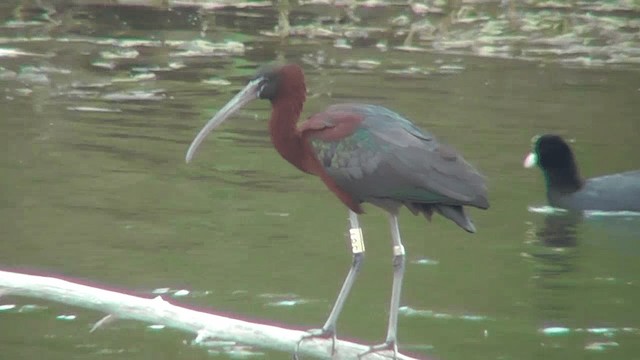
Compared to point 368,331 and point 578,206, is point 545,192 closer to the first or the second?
point 578,206

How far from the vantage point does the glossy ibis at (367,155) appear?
6402mm

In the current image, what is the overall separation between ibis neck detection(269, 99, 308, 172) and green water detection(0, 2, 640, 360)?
2.01 meters

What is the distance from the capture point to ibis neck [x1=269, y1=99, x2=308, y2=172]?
6543 mm

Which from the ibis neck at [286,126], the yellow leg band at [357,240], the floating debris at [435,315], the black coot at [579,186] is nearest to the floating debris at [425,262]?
the floating debris at [435,315]

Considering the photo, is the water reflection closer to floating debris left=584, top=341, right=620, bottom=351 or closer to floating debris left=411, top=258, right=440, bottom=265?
floating debris left=584, top=341, right=620, bottom=351

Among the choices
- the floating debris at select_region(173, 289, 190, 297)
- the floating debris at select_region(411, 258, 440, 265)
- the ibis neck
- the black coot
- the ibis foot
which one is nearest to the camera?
the ibis foot

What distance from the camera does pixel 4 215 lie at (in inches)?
436

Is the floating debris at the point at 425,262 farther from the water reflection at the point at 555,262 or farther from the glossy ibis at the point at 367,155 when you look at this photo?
the glossy ibis at the point at 367,155

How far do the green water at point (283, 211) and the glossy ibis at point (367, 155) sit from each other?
78.1 inches

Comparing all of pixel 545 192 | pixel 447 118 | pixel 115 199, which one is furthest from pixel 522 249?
pixel 447 118

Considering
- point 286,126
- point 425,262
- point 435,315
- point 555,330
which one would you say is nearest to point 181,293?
point 435,315

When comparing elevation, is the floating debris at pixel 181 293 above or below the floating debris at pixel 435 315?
below

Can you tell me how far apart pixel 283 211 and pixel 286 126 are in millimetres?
4895

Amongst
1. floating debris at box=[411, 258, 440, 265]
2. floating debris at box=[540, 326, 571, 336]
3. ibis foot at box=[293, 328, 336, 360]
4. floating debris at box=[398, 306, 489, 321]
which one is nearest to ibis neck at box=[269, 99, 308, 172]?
ibis foot at box=[293, 328, 336, 360]
